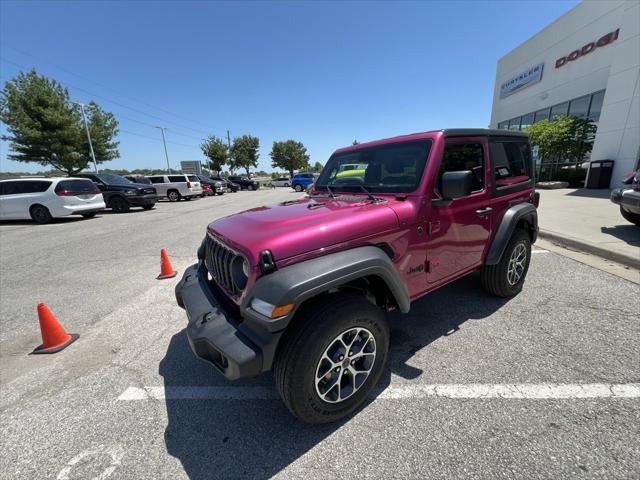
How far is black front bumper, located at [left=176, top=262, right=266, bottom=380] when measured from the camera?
5.22 ft

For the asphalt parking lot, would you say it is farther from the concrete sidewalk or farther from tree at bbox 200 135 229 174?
tree at bbox 200 135 229 174

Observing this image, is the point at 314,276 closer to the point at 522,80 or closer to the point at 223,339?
the point at 223,339

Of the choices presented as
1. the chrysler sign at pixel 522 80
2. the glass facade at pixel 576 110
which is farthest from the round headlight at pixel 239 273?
the chrysler sign at pixel 522 80

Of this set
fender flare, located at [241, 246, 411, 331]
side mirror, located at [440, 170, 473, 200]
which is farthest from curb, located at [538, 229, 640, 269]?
fender flare, located at [241, 246, 411, 331]

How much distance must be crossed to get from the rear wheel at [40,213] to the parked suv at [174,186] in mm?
9299

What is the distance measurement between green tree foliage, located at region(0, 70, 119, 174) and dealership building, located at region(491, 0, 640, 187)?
114 ft

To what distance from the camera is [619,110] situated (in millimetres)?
12797

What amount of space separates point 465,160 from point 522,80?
25347 millimetres

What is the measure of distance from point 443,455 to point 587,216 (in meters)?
9.18

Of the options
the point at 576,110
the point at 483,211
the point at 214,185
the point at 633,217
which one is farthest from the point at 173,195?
the point at 576,110

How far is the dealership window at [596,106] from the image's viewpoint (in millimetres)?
15241

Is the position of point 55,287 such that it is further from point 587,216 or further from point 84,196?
point 587,216

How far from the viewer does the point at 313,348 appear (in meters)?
1.72

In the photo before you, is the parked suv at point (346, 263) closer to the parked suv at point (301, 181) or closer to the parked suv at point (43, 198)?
the parked suv at point (43, 198)
